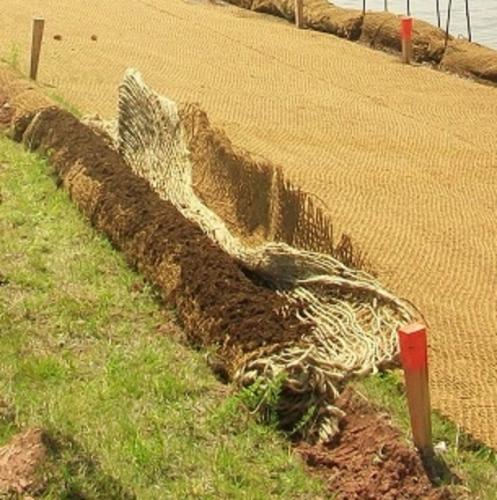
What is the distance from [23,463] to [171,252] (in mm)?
1960

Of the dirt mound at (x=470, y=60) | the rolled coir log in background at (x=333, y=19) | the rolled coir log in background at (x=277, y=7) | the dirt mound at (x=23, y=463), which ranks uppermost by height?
the dirt mound at (x=470, y=60)

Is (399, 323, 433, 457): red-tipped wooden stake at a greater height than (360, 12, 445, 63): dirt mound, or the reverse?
(399, 323, 433, 457): red-tipped wooden stake

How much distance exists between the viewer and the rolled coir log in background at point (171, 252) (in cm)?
506

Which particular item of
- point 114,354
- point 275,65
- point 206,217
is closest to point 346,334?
point 114,354

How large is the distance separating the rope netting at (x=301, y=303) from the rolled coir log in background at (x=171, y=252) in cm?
12

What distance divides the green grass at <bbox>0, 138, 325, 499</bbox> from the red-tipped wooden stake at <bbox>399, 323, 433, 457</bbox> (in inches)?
14.9

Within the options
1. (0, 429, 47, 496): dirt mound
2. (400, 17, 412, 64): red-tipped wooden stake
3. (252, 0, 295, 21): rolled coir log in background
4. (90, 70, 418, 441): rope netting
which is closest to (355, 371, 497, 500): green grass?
(90, 70, 418, 441): rope netting

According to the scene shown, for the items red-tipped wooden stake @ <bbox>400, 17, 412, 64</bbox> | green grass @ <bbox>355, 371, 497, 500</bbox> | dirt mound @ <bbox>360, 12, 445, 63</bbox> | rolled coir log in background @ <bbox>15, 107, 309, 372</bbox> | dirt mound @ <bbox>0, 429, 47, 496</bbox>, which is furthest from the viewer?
dirt mound @ <bbox>360, 12, 445, 63</bbox>

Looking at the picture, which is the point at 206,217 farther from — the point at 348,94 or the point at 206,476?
the point at 348,94

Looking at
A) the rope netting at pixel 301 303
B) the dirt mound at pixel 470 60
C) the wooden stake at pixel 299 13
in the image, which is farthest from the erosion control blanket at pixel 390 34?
the rope netting at pixel 301 303

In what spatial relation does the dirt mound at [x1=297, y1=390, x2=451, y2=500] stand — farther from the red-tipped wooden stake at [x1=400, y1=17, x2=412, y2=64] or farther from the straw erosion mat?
the red-tipped wooden stake at [x1=400, y1=17, x2=412, y2=64]

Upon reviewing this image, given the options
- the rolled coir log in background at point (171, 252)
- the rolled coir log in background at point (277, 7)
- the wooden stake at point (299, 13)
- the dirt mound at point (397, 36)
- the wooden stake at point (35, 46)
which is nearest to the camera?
the rolled coir log in background at point (171, 252)

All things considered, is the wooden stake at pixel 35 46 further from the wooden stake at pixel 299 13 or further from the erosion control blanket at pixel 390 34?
the wooden stake at pixel 299 13

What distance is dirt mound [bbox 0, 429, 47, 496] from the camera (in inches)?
155
